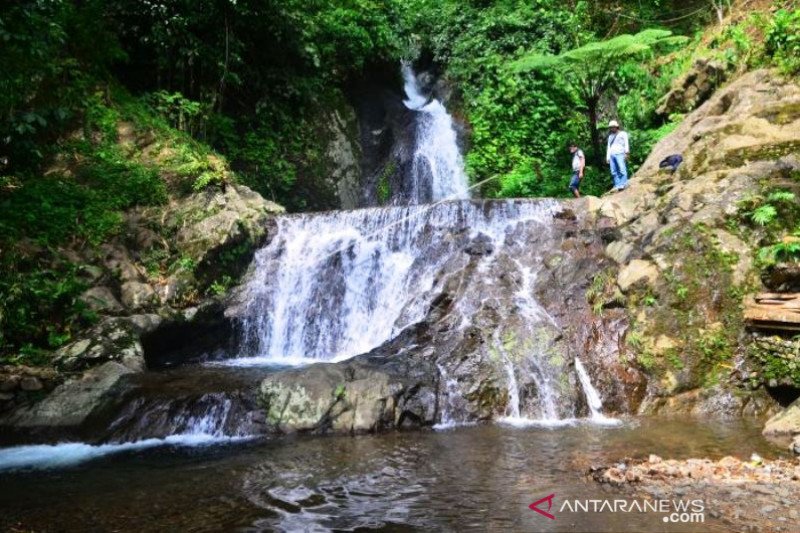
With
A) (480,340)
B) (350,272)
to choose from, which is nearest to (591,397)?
(480,340)

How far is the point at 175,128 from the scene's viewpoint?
43.4 ft

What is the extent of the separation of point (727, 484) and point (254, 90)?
14927 millimetres

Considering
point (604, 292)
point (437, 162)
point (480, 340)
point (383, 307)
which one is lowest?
point (480, 340)

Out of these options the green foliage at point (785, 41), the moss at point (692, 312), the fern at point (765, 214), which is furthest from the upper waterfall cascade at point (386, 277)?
the green foliage at point (785, 41)

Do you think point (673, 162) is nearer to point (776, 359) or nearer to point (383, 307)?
point (776, 359)

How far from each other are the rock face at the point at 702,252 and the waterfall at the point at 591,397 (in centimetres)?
64

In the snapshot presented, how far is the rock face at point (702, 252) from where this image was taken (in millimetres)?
7773

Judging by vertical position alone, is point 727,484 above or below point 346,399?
below

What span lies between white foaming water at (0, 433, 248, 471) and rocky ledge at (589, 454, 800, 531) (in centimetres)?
446

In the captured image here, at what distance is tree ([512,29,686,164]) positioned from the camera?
526 inches

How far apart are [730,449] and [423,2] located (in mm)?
20550

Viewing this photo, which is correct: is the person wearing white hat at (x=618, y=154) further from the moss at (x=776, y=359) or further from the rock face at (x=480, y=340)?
the moss at (x=776, y=359)

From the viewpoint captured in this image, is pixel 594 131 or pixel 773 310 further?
pixel 594 131

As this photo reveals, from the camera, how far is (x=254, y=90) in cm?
1594
